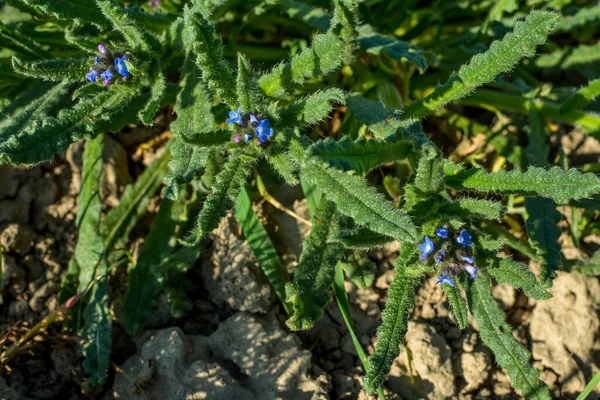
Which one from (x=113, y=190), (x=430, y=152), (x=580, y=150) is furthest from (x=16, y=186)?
(x=580, y=150)

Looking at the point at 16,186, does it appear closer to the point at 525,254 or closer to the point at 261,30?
the point at 261,30

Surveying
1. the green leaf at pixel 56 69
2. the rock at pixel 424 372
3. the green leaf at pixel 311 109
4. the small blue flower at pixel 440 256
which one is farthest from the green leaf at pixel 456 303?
the green leaf at pixel 56 69

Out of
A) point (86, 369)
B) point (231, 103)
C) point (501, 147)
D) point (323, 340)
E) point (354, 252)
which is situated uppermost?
point (501, 147)

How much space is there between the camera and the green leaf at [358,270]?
146 inches

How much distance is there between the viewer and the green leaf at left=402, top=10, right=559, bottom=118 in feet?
10.2

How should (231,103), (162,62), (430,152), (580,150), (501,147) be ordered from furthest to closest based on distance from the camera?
(580,150) → (501,147) → (162,62) → (231,103) → (430,152)

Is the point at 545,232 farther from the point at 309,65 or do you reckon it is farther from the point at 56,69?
the point at 56,69

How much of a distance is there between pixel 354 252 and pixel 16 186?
2.55 m

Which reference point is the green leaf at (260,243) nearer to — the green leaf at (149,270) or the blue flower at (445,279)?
the green leaf at (149,270)

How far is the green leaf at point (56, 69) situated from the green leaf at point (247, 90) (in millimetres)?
944

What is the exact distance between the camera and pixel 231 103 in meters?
3.25

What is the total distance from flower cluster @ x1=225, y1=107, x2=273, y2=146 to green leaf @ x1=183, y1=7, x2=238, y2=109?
16 cm

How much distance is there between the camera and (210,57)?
310cm

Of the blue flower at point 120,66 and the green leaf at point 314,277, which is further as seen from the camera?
the blue flower at point 120,66
